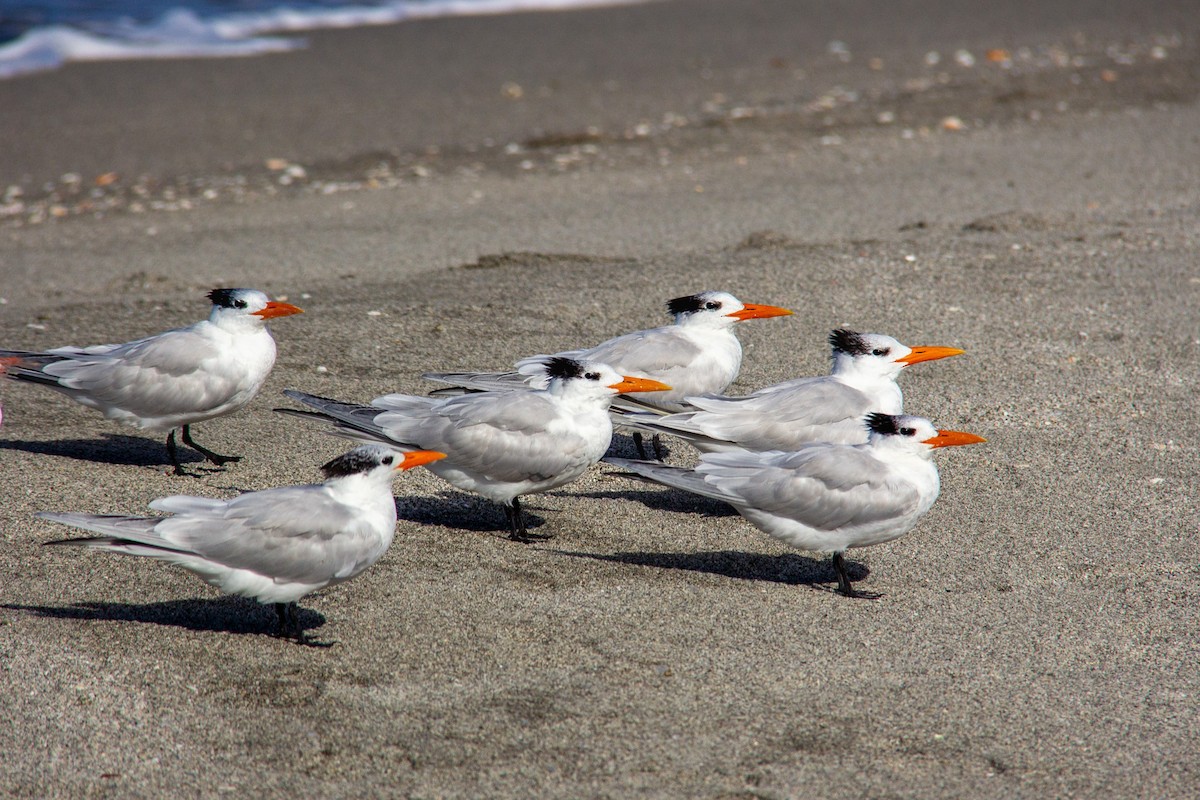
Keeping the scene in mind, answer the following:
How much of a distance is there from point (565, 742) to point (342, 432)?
1.92 metres

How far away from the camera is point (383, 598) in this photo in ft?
14.3

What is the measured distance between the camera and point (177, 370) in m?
5.36

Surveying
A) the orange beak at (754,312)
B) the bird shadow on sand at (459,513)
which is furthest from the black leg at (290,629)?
the orange beak at (754,312)

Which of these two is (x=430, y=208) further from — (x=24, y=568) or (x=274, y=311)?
(x=24, y=568)

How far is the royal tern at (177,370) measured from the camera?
211 inches

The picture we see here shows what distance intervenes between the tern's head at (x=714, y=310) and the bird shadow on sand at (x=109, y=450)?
94.1 inches

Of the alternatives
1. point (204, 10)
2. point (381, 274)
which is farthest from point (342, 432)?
point (204, 10)

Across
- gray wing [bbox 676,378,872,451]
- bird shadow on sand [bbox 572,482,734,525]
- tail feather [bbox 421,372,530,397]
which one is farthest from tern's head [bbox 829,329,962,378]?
tail feather [bbox 421,372,530,397]

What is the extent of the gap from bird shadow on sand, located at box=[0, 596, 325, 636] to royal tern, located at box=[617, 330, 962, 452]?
1695 millimetres

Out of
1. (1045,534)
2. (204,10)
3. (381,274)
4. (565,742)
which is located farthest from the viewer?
(204,10)

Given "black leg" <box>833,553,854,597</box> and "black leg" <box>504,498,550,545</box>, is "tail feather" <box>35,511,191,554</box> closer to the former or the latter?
"black leg" <box>504,498,550,545</box>

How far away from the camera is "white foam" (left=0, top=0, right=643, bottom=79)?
14.7 m

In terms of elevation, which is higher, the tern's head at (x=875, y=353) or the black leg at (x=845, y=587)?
the tern's head at (x=875, y=353)

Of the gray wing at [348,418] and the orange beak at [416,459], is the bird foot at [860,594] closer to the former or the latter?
the orange beak at [416,459]
